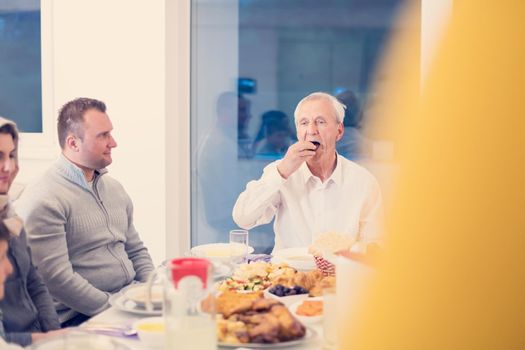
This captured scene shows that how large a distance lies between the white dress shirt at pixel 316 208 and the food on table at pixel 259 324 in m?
1.33

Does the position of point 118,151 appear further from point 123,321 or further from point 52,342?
point 52,342

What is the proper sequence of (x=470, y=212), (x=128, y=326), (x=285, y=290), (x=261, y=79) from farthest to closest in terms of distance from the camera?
(x=261, y=79), (x=470, y=212), (x=285, y=290), (x=128, y=326)

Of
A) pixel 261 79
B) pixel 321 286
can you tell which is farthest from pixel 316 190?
pixel 321 286

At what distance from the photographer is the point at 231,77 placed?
353 cm

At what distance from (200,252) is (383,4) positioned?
1881mm

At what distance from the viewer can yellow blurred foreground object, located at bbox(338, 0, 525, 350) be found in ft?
5.82

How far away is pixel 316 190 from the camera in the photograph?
281 cm

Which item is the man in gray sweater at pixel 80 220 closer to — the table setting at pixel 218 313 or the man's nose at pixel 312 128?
the table setting at pixel 218 313

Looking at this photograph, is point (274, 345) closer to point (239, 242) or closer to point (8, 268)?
point (8, 268)

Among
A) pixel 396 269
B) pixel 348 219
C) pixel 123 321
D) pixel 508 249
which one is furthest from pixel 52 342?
pixel 348 219

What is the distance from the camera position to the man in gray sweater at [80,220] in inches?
80.8

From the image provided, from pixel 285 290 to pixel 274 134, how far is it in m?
1.86

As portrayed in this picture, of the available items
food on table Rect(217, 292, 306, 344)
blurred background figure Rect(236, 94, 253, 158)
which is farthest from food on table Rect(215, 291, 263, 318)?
blurred background figure Rect(236, 94, 253, 158)

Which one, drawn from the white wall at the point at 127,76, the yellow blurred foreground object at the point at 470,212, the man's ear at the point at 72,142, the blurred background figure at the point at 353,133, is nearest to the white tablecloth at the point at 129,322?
the yellow blurred foreground object at the point at 470,212
